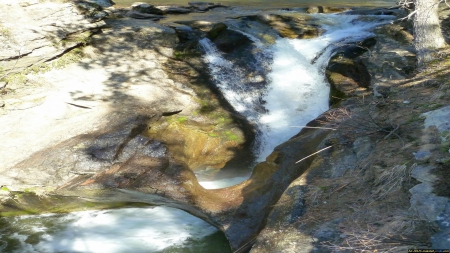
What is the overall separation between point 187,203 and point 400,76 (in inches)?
226

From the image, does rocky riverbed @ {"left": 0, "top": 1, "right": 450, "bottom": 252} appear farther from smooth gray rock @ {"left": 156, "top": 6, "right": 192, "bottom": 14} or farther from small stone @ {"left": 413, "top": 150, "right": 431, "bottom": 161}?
smooth gray rock @ {"left": 156, "top": 6, "right": 192, "bottom": 14}

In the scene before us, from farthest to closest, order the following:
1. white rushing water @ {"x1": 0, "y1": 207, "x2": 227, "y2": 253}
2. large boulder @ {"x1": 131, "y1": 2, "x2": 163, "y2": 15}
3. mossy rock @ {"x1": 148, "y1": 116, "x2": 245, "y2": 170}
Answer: large boulder @ {"x1": 131, "y1": 2, "x2": 163, "y2": 15} < mossy rock @ {"x1": 148, "y1": 116, "x2": 245, "y2": 170} < white rushing water @ {"x1": 0, "y1": 207, "x2": 227, "y2": 253}

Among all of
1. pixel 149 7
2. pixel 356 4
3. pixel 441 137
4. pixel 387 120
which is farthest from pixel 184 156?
pixel 356 4

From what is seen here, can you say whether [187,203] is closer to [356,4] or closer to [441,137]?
[441,137]

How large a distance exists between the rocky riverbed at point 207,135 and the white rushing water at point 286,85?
0.28 meters

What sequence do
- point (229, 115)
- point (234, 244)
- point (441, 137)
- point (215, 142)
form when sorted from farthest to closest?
point (229, 115)
point (215, 142)
point (234, 244)
point (441, 137)

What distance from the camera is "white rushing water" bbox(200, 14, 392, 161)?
1041 centimetres

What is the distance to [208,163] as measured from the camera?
30.8ft

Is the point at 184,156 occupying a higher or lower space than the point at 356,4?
lower

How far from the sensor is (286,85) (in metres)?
11.5

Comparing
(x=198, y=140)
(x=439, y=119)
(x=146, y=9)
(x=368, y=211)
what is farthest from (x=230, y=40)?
(x=368, y=211)

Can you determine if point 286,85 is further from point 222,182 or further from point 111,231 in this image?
point 111,231

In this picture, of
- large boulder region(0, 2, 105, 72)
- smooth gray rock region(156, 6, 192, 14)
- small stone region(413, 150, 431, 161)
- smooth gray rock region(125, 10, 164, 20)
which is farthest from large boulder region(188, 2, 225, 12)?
small stone region(413, 150, 431, 161)

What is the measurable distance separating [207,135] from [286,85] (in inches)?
115
